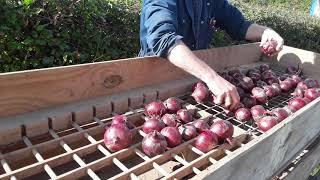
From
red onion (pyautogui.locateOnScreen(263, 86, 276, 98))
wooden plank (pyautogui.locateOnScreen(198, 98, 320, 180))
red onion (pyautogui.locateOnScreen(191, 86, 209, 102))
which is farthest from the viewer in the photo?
red onion (pyautogui.locateOnScreen(263, 86, 276, 98))

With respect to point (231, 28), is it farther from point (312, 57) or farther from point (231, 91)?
point (231, 91)

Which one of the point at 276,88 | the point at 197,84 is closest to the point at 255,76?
the point at 276,88

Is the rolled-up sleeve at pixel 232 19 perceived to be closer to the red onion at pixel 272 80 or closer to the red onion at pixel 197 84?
the red onion at pixel 272 80

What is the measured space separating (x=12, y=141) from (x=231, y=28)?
251 cm

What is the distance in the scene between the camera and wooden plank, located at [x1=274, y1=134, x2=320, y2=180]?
2.54m

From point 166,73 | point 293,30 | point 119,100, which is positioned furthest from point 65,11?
point 293,30

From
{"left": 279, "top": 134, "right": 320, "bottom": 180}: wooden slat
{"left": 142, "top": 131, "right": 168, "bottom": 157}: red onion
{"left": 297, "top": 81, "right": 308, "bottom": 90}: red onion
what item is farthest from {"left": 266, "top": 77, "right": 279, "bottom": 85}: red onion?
{"left": 142, "top": 131, "right": 168, "bottom": 157}: red onion

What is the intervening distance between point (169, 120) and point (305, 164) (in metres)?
1.28

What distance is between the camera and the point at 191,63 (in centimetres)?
234

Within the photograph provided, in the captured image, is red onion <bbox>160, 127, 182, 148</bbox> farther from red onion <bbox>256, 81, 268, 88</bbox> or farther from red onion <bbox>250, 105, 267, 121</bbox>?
red onion <bbox>256, 81, 268, 88</bbox>

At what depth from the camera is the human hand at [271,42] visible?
3398mm

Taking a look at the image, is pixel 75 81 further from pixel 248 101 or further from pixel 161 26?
pixel 248 101

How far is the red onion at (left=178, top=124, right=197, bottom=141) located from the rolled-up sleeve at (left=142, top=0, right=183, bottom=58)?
2.16 feet

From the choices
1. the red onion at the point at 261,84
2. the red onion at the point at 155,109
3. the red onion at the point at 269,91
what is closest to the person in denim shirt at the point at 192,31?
the red onion at the point at 155,109
